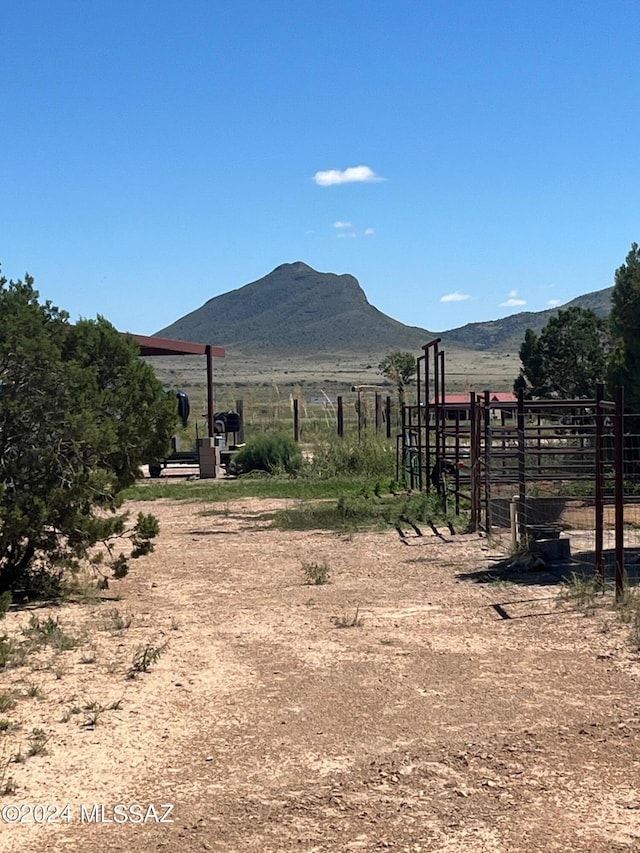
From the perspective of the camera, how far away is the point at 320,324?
16588cm

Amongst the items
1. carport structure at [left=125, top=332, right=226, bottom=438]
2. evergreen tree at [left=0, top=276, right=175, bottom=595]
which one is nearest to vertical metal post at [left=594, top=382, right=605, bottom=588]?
evergreen tree at [left=0, top=276, right=175, bottom=595]

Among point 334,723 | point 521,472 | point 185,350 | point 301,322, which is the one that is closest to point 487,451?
point 521,472

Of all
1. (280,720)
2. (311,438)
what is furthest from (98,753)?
(311,438)

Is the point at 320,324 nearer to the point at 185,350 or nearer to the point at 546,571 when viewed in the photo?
the point at 185,350

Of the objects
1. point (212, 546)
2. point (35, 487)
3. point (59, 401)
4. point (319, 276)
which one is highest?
point (319, 276)

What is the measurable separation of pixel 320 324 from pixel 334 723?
160767mm

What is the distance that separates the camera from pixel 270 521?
52.8ft

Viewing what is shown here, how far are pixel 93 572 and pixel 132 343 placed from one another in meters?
2.56

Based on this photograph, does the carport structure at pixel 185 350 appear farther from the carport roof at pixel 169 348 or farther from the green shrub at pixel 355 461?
the green shrub at pixel 355 461

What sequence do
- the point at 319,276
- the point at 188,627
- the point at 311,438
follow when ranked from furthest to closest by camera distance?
the point at 319,276
the point at 311,438
the point at 188,627

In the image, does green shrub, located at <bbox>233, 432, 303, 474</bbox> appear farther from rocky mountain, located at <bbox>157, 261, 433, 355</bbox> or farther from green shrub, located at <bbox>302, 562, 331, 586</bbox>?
rocky mountain, located at <bbox>157, 261, 433, 355</bbox>

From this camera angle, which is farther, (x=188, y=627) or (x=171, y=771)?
(x=188, y=627)

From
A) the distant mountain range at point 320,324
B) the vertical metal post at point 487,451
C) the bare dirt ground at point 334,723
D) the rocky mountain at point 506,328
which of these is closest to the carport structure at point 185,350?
the vertical metal post at point 487,451

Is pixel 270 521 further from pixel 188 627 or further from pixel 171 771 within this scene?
pixel 171 771
